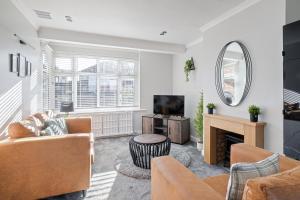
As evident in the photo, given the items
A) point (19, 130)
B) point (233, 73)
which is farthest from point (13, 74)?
point (233, 73)

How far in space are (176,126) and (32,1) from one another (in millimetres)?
3601

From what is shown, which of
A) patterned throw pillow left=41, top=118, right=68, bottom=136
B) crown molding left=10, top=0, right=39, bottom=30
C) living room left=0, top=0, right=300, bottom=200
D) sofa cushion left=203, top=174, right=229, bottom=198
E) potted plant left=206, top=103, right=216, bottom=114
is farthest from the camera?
potted plant left=206, top=103, right=216, bottom=114

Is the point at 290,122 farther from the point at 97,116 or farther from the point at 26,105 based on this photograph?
the point at 97,116

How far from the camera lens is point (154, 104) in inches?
201

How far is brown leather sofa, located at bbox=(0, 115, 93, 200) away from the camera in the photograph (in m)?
1.89

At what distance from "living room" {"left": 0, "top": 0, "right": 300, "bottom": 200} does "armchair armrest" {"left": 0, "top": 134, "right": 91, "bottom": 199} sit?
0.01 m

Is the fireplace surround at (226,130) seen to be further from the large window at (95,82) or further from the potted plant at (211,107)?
the large window at (95,82)

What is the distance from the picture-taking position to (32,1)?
8.59ft

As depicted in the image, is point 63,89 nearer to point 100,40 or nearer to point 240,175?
point 100,40

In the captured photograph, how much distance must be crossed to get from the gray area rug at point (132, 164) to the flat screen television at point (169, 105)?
3.61 feet

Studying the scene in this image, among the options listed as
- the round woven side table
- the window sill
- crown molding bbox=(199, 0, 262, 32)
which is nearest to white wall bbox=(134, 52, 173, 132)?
the window sill

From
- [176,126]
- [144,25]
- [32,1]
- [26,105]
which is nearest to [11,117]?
[26,105]

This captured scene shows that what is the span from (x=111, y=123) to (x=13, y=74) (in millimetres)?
2892

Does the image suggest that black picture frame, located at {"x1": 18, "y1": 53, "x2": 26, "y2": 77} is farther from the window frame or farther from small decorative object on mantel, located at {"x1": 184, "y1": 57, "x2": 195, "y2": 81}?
small decorative object on mantel, located at {"x1": 184, "y1": 57, "x2": 195, "y2": 81}
